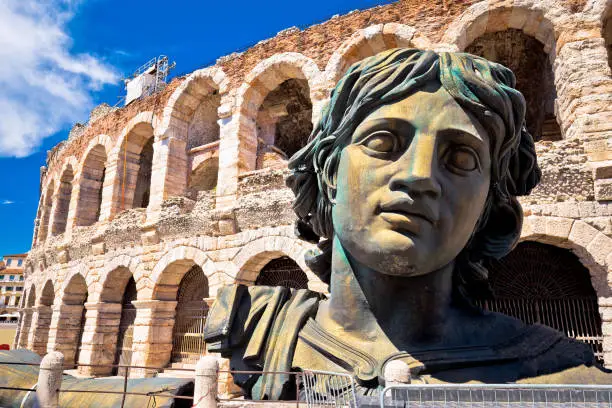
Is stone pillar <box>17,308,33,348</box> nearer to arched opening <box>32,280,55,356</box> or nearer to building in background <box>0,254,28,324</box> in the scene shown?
arched opening <box>32,280,55,356</box>

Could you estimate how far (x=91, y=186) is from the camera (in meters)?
14.9

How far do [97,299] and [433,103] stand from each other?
1270 centimetres

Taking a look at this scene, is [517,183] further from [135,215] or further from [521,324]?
[135,215]

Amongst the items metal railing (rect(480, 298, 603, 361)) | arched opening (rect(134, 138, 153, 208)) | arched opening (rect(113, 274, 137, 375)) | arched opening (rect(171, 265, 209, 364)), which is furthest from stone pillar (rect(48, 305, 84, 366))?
metal railing (rect(480, 298, 603, 361))

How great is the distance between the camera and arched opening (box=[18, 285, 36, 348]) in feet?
54.2

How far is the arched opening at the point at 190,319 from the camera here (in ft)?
33.6

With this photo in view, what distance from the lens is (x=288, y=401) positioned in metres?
1.67

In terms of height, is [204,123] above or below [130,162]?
above

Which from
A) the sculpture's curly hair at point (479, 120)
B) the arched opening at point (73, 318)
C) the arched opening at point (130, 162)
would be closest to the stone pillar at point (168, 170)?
the arched opening at point (130, 162)

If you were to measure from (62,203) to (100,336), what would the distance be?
7.63 m

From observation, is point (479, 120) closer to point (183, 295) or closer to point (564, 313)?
point (564, 313)

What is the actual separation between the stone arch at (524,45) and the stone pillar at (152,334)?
9216 millimetres

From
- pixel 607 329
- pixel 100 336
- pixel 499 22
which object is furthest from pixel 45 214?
pixel 607 329

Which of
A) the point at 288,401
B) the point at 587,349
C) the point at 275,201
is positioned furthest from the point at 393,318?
the point at 275,201
